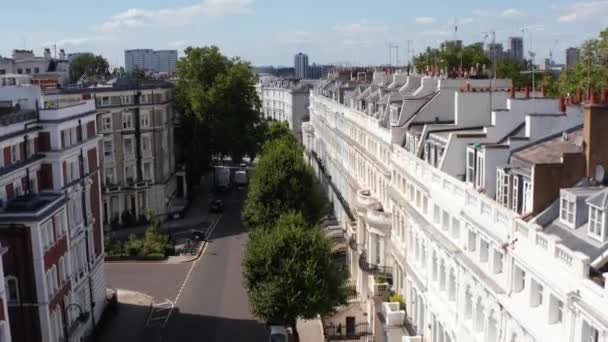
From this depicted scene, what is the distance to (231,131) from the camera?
89.1 m

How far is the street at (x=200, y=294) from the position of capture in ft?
147

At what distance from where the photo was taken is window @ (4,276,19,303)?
33.4 meters

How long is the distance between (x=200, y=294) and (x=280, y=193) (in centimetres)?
1063

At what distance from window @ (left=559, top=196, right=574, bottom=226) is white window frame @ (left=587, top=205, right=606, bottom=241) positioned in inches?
48.2

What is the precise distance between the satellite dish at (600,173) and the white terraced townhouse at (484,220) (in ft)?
0.15

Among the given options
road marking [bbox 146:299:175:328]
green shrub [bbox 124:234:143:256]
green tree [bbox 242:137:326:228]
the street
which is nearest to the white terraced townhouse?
green tree [bbox 242:137:326:228]

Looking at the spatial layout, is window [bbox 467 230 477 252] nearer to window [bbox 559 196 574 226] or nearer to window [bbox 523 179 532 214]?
window [bbox 523 179 532 214]

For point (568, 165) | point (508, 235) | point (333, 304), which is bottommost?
point (333, 304)

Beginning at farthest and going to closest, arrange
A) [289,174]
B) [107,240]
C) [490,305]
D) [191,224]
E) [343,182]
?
1. [191,224]
2. [343,182]
3. [107,240]
4. [289,174]
5. [490,305]

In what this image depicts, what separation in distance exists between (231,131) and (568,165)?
6894 cm

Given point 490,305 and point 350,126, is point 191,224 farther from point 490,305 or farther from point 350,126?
point 490,305

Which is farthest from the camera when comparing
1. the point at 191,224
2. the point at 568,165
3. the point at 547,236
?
the point at 191,224

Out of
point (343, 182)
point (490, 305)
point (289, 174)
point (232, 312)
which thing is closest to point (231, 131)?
point (343, 182)

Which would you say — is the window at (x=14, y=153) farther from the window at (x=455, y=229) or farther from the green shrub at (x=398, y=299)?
the window at (x=455, y=229)
